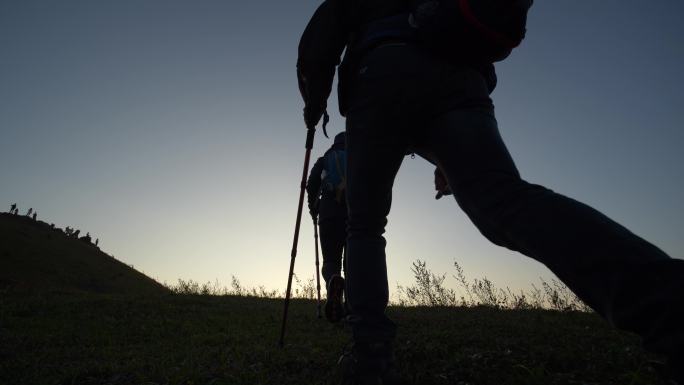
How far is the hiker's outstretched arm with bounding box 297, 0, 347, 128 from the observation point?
236 centimetres

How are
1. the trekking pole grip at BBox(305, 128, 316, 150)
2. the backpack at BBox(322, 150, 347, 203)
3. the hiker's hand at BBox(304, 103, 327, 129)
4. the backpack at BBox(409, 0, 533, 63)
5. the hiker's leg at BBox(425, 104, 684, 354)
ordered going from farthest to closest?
the backpack at BBox(322, 150, 347, 203), the trekking pole grip at BBox(305, 128, 316, 150), the hiker's hand at BBox(304, 103, 327, 129), the backpack at BBox(409, 0, 533, 63), the hiker's leg at BBox(425, 104, 684, 354)

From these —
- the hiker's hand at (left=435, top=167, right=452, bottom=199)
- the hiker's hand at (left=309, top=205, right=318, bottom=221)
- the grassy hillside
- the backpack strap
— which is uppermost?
the grassy hillside

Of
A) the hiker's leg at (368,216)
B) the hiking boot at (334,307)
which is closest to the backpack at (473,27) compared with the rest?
the hiker's leg at (368,216)

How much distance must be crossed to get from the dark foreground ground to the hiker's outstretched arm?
1957 millimetres

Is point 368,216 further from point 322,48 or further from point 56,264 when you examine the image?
point 56,264

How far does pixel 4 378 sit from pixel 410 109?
3660 millimetres

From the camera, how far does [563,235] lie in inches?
50.6

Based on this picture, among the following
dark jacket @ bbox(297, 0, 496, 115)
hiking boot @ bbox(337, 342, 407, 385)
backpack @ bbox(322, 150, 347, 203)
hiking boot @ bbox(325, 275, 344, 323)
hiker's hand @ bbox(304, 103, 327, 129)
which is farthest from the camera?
backpack @ bbox(322, 150, 347, 203)

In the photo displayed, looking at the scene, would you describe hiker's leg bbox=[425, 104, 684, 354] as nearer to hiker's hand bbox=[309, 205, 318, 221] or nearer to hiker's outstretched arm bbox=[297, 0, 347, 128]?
hiker's outstretched arm bbox=[297, 0, 347, 128]

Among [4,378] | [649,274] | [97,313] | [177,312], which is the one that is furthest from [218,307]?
[649,274]

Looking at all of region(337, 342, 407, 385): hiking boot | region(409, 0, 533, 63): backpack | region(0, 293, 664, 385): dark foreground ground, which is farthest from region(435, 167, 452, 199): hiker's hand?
region(0, 293, 664, 385): dark foreground ground

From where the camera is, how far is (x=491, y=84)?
2338 millimetres

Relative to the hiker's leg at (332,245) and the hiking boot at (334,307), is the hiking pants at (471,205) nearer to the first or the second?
A: the hiking boot at (334,307)

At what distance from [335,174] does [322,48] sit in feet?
11.9
